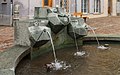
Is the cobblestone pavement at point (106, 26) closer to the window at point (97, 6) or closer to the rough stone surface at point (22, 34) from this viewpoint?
the window at point (97, 6)

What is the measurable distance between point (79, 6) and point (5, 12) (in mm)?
7309

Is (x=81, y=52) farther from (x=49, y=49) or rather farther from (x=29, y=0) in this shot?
(x=29, y=0)

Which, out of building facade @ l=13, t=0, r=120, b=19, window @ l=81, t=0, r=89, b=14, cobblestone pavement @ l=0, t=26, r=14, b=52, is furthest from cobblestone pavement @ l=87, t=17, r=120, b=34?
cobblestone pavement @ l=0, t=26, r=14, b=52

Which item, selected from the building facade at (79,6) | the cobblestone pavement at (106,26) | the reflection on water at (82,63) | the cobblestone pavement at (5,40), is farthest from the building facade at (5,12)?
the reflection on water at (82,63)

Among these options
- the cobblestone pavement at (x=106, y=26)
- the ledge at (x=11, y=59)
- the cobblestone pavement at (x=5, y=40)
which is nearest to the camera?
the ledge at (x=11, y=59)

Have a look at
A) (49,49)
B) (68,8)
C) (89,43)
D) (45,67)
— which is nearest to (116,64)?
(45,67)

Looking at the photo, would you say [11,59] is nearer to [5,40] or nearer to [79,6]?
[5,40]

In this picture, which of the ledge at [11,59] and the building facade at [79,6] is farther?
the building facade at [79,6]

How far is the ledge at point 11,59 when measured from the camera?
4.34 m

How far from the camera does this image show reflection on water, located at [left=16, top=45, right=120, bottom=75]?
566 centimetres

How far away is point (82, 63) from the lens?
6.54 meters

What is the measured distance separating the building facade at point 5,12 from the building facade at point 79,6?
0.55 m

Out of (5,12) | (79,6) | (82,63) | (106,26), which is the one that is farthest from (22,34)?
(79,6)

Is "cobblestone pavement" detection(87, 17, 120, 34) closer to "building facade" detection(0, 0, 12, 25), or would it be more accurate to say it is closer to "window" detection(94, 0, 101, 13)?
"building facade" detection(0, 0, 12, 25)
